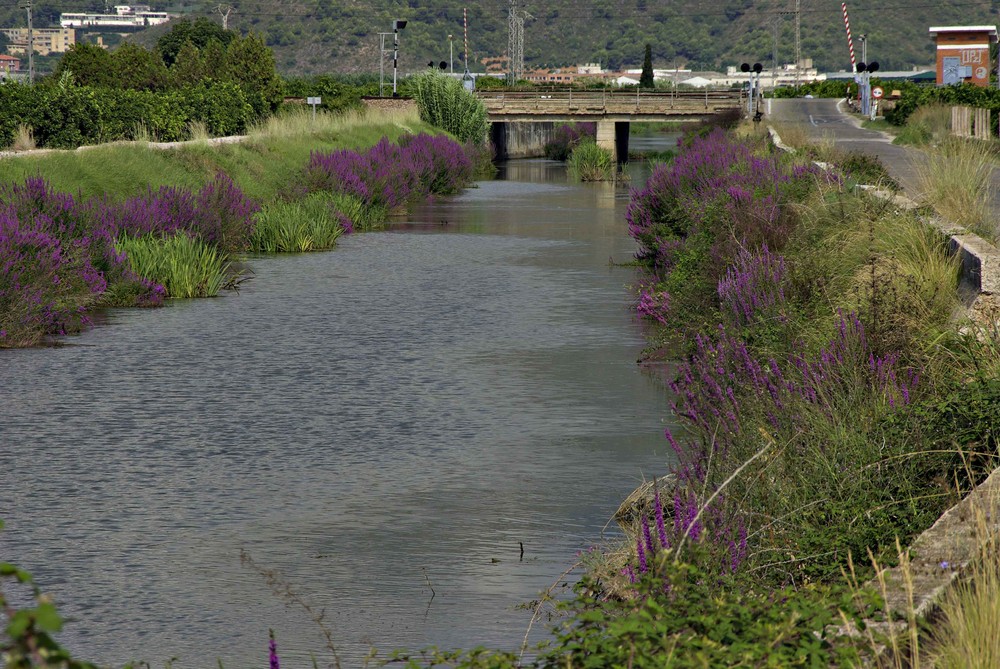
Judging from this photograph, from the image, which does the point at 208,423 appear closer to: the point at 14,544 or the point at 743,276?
the point at 14,544

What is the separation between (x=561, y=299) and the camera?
59.3 ft

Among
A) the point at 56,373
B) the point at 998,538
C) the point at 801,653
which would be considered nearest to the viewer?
the point at 801,653

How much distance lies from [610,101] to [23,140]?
46.8 m

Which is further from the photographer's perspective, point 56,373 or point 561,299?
point 561,299

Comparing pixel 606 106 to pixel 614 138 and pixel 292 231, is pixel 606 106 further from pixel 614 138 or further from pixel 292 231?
pixel 292 231

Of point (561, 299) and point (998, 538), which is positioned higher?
point (998, 538)

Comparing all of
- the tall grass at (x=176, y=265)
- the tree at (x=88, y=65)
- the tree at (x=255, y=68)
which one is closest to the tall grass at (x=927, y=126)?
the tall grass at (x=176, y=265)

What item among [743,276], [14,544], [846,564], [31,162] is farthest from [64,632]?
[31,162]

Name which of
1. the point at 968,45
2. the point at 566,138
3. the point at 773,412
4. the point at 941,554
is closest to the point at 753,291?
the point at 773,412

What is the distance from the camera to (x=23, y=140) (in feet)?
87.8

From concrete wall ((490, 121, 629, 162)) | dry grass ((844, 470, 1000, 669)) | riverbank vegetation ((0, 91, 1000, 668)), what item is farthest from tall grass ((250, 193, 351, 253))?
concrete wall ((490, 121, 629, 162))

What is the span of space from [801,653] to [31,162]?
19415 millimetres

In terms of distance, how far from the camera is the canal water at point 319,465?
21.5 ft

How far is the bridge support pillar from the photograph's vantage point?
68.0 metres
